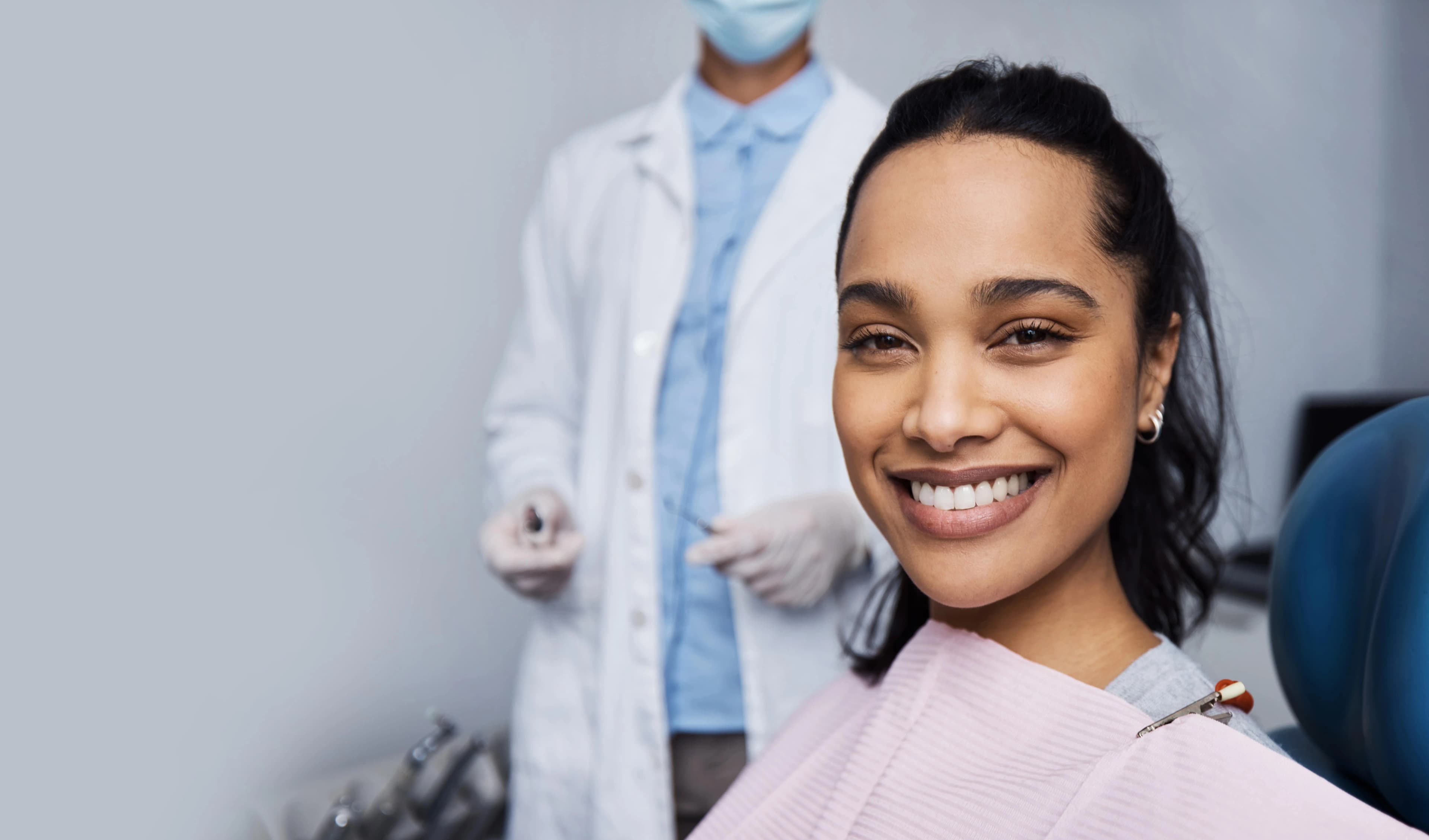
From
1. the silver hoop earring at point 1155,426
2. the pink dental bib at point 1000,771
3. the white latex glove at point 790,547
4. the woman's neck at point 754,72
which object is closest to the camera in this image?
the pink dental bib at point 1000,771

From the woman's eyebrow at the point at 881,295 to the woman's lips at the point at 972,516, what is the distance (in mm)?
133

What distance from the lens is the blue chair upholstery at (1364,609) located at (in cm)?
63

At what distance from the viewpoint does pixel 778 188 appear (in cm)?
135

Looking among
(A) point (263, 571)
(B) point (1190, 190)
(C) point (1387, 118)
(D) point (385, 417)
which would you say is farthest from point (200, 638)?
(C) point (1387, 118)

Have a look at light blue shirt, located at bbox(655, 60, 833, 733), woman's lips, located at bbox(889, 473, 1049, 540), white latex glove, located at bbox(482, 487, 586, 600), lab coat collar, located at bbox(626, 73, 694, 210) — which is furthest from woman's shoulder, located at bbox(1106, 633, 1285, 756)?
lab coat collar, located at bbox(626, 73, 694, 210)

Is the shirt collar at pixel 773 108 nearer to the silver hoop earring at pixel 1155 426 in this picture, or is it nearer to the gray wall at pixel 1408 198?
the silver hoop earring at pixel 1155 426

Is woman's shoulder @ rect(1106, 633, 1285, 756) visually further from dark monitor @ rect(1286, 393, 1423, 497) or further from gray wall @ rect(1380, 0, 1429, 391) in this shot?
gray wall @ rect(1380, 0, 1429, 391)

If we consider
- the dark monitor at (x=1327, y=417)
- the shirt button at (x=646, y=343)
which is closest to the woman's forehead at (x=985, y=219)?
the shirt button at (x=646, y=343)

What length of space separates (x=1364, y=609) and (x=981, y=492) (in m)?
0.28

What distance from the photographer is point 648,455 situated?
4.31 feet

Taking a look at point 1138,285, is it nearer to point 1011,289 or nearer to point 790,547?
point 1011,289

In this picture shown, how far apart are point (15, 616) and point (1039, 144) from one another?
1.23 meters

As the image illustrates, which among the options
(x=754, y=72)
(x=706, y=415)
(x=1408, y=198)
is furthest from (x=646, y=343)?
(x=1408, y=198)

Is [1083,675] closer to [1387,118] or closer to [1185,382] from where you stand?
[1185,382]
